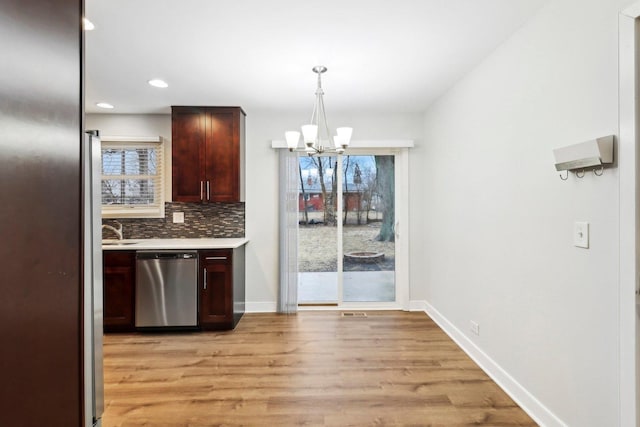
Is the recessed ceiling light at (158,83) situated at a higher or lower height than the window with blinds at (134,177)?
higher

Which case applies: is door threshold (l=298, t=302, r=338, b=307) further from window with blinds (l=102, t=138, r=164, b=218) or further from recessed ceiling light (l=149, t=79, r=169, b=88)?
recessed ceiling light (l=149, t=79, r=169, b=88)

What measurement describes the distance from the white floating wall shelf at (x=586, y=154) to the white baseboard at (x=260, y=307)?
337cm

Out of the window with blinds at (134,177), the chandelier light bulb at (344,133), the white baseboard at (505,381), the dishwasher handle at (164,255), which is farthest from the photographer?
the window with blinds at (134,177)

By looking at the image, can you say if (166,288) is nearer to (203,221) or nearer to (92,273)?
(203,221)

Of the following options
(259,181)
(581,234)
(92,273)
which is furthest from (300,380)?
(259,181)

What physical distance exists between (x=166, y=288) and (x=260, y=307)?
119 centimetres

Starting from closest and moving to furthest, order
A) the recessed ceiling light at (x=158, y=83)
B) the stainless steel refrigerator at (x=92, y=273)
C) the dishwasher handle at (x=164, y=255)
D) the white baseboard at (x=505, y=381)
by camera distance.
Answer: the stainless steel refrigerator at (x=92, y=273) < the white baseboard at (x=505, y=381) < the recessed ceiling light at (x=158, y=83) < the dishwasher handle at (x=164, y=255)

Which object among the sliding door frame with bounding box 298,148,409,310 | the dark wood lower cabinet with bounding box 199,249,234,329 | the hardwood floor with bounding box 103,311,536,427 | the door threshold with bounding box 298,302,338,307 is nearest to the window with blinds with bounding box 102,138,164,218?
the dark wood lower cabinet with bounding box 199,249,234,329

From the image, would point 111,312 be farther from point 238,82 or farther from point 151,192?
point 238,82

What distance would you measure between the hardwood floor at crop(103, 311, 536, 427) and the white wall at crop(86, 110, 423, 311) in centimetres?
66

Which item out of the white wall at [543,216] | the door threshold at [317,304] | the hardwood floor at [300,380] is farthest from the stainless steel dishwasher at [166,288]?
the white wall at [543,216]

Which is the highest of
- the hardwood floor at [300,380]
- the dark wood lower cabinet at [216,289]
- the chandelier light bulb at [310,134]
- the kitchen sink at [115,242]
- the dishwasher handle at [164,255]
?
the chandelier light bulb at [310,134]

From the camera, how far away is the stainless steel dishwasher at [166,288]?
344cm

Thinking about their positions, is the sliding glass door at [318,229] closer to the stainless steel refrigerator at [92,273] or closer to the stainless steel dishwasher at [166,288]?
the stainless steel dishwasher at [166,288]
